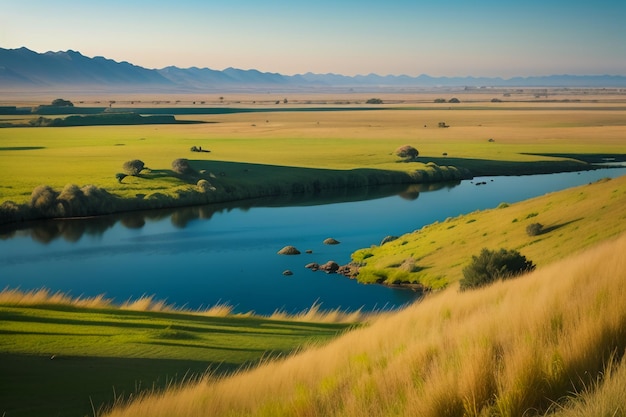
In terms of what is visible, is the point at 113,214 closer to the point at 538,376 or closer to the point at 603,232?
the point at 603,232

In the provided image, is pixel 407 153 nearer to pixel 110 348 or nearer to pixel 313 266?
pixel 313 266

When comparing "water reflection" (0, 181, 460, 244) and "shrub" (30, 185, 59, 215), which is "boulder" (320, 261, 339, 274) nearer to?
"water reflection" (0, 181, 460, 244)

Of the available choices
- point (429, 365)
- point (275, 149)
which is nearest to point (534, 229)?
point (429, 365)

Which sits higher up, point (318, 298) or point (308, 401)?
point (308, 401)

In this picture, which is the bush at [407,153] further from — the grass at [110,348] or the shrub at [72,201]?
the grass at [110,348]

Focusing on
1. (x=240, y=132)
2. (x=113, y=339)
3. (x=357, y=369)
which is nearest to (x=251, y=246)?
(x=113, y=339)

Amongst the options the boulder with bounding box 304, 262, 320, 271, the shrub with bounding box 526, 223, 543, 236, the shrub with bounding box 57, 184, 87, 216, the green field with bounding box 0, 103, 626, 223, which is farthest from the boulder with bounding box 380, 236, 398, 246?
the shrub with bounding box 57, 184, 87, 216

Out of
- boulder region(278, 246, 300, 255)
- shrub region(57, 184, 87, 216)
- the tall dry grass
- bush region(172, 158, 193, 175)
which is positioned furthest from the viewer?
bush region(172, 158, 193, 175)
